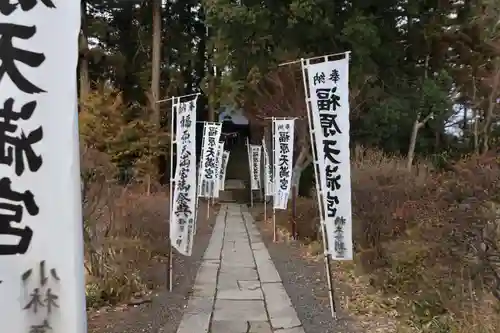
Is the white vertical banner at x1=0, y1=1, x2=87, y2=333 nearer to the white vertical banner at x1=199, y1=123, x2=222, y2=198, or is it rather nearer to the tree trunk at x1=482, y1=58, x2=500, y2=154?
the tree trunk at x1=482, y1=58, x2=500, y2=154

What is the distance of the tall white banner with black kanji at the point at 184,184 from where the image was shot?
7254 millimetres

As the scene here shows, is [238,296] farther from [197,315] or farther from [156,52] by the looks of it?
[156,52]

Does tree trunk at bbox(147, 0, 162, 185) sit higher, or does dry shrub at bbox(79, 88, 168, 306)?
tree trunk at bbox(147, 0, 162, 185)

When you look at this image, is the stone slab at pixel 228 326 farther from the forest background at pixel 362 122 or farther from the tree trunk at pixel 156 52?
the tree trunk at pixel 156 52

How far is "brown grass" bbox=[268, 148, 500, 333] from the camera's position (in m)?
4.32

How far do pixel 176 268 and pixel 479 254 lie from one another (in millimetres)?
5515

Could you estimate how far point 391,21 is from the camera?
57.3ft

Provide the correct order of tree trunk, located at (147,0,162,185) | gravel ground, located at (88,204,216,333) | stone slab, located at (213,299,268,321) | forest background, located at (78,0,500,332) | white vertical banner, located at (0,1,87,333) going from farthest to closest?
tree trunk, located at (147,0,162,185) → stone slab, located at (213,299,268,321) → gravel ground, located at (88,204,216,333) → forest background, located at (78,0,500,332) → white vertical banner, located at (0,1,87,333)

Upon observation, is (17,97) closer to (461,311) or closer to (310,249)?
(461,311)

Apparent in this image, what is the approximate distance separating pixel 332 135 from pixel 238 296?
238 centimetres

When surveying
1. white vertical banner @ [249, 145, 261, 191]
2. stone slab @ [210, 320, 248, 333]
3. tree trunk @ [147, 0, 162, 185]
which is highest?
tree trunk @ [147, 0, 162, 185]

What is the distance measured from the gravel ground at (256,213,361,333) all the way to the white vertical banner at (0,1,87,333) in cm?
332

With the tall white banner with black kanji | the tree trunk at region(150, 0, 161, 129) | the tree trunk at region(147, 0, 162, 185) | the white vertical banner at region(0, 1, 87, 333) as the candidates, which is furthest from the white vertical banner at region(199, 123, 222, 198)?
the white vertical banner at region(0, 1, 87, 333)

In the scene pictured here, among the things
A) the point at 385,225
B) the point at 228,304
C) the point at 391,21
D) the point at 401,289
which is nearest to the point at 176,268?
the point at 228,304
